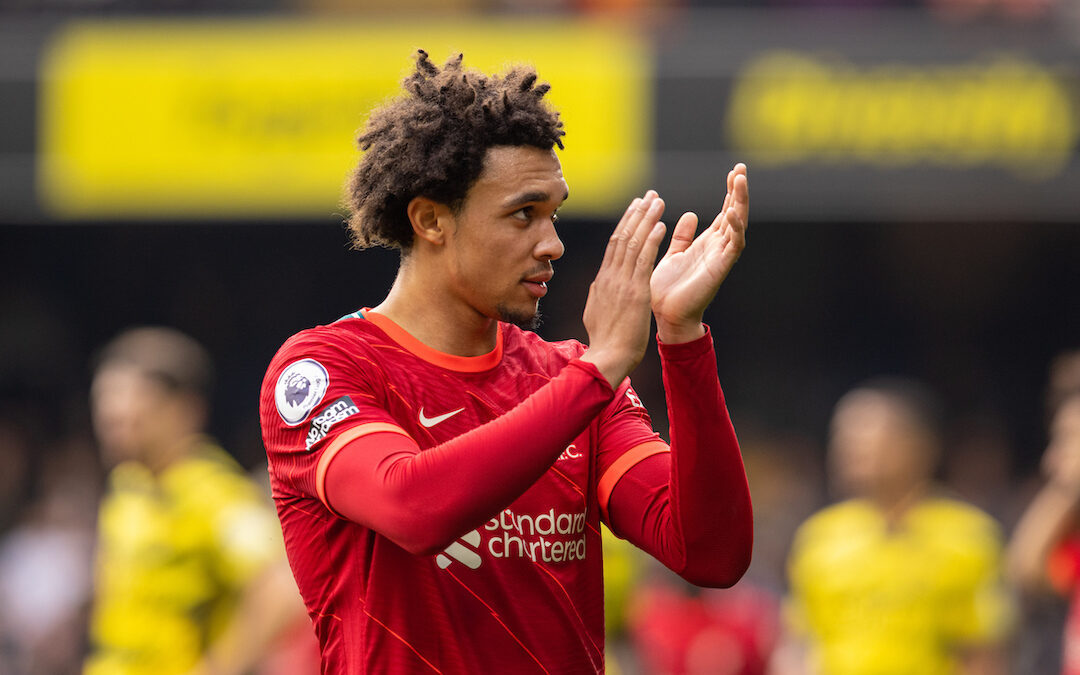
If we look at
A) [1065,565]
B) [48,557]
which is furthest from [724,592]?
[48,557]

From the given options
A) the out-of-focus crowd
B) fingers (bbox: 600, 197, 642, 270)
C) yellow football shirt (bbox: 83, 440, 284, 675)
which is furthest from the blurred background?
fingers (bbox: 600, 197, 642, 270)

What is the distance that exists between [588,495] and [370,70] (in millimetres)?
7109

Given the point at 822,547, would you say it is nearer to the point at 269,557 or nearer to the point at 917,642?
the point at 917,642

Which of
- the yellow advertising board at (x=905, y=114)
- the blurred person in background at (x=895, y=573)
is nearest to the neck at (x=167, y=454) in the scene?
the blurred person in background at (x=895, y=573)

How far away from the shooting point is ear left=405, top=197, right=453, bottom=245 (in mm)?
2754

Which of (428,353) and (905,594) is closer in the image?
(428,353)

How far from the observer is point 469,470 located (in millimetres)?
2316

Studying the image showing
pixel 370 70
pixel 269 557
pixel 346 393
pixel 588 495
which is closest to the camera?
pixel 346 393

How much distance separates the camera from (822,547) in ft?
22.8

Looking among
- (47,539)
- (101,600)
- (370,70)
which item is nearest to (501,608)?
(101,600)

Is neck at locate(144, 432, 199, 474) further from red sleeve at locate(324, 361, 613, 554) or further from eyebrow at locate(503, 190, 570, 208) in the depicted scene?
red sleeve at locate(324, 361, 613, 554)

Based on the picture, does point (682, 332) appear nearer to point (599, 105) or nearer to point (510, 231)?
point (510, 231)

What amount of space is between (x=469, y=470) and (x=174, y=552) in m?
4.01

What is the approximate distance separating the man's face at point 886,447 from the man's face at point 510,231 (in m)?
4.30
